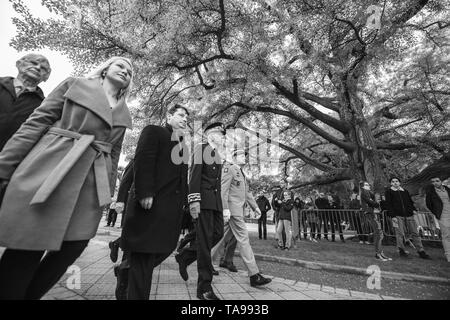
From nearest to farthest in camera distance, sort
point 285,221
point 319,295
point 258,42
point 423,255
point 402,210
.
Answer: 1. point 319,295
2. point 423,255
3. point 402,210
4. point 285,221
5. point 258,42

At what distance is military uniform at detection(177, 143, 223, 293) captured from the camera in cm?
→ 292

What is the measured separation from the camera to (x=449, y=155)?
32.6 feet

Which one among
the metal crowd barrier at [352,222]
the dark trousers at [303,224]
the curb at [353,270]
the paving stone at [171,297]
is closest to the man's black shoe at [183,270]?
the paving stone at [171,297]

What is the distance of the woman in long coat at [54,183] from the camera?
1.33 meters

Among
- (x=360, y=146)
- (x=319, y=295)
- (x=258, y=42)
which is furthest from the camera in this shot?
(x=360, y=146)

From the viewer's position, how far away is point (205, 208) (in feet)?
10.3

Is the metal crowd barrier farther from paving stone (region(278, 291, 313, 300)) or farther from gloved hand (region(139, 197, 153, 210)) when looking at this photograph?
gloved hand (region(139, 197, 153, 210))

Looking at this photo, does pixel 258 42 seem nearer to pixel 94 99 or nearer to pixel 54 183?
pixel 94 99

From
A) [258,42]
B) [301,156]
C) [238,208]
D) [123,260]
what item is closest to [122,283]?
[123,260]

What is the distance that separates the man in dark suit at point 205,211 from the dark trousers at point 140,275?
899 millimetres

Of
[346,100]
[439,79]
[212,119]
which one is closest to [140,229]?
[212,119]

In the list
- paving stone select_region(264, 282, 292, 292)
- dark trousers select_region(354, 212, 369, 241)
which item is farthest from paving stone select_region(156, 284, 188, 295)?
dark trousers select_region(354, 212, 369, 241)

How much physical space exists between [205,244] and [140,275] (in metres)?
1.13

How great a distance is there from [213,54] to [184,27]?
2549mm
